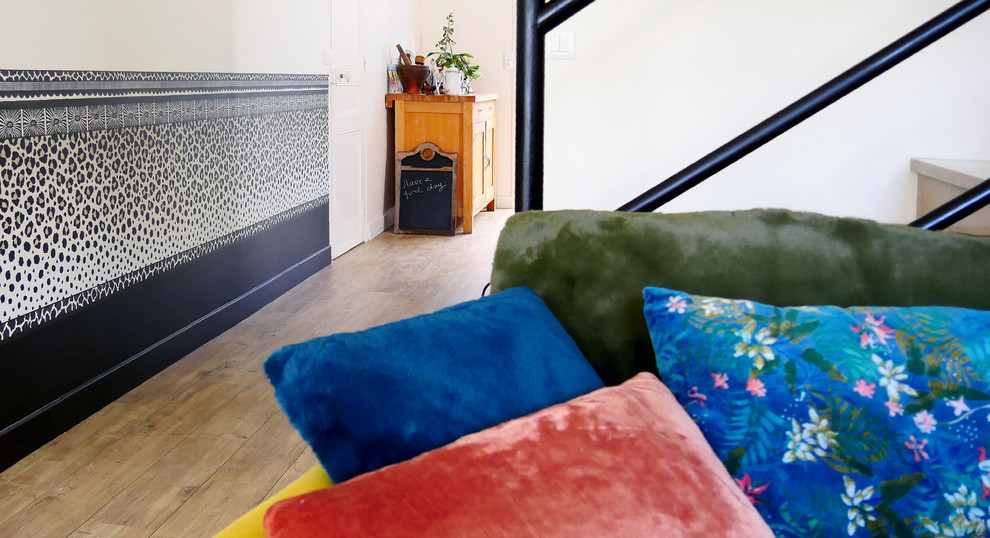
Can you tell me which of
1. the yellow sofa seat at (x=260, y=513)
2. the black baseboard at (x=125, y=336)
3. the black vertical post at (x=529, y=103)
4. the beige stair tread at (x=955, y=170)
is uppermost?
the black vertical post at (x=529, y=103)

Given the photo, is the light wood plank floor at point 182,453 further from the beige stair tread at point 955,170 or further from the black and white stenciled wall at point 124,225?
the beige stair tread at point 955,170

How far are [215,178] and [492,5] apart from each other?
3900 mm

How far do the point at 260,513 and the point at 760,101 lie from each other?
7.33 ft

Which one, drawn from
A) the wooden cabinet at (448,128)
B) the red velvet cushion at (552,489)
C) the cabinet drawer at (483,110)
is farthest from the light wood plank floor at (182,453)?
the cabinet drawer at (483,110)

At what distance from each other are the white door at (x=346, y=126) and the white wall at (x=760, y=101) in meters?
2.39

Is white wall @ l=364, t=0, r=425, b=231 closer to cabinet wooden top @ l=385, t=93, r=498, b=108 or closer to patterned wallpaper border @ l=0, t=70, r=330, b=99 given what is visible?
cabinet wooden top @ l=385, t=93, r=498, b=108

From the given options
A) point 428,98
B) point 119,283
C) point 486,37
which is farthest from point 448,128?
point 119,283

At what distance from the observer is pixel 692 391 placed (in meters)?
0.97

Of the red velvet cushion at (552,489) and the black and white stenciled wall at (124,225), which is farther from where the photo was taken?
the black and white stenciled wall at (124,225)

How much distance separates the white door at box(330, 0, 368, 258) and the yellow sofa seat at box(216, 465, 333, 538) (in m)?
4.16

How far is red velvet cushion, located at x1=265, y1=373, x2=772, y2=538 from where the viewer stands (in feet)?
2.22

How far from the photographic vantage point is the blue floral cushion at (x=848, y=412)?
0.89m

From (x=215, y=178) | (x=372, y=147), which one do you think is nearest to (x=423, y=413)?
(x=215, y=178)

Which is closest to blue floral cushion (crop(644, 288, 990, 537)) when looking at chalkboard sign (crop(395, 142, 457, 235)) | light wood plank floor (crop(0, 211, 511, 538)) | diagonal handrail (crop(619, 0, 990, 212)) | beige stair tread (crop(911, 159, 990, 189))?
diagonal handrail (crop(619, 0, 990, 212))
